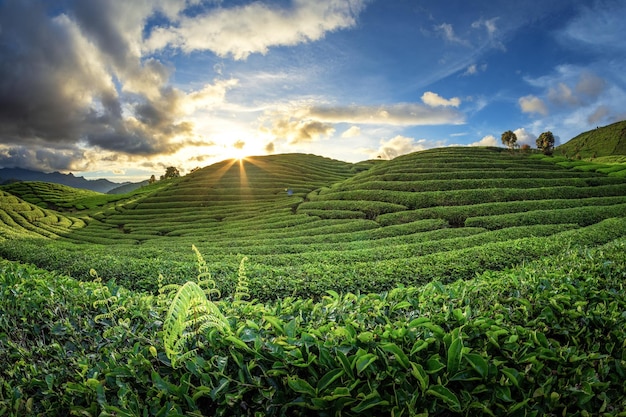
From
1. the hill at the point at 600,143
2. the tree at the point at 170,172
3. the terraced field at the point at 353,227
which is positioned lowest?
the terraced field at the point at 353,227

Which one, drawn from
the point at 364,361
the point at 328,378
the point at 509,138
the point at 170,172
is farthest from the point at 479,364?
the point at 170,172

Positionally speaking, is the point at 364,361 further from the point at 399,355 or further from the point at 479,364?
the point at 479,364

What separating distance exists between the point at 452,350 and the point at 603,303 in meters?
2.28

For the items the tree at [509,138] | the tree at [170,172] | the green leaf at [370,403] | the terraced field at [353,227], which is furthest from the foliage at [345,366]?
A: the tree at [170,172]

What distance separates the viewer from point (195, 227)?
32.3 metres

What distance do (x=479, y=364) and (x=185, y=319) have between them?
6.81 ft

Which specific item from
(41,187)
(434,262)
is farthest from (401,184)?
(41,187)

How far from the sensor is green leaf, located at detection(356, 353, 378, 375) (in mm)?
2180


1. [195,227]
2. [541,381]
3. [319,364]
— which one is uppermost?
[319,364]

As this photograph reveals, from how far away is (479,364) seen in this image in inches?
89.3

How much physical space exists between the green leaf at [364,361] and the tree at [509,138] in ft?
231

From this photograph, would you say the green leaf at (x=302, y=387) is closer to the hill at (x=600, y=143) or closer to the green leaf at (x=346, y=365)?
the green leaf at (x=346, y=365)

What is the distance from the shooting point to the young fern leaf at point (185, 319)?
6.95ft

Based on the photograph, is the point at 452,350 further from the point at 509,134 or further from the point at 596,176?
the point at 509,134
